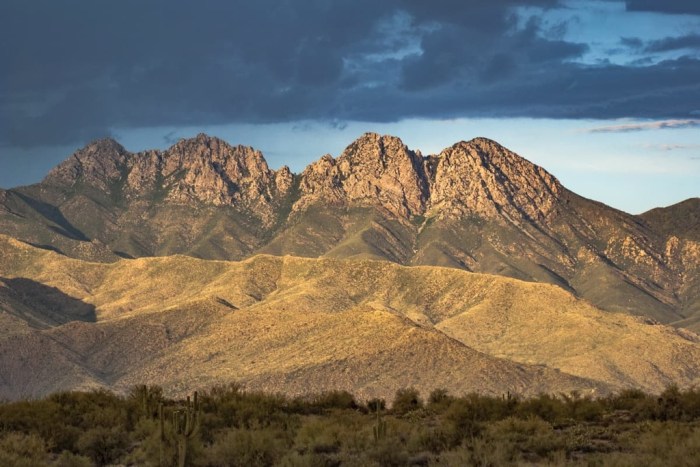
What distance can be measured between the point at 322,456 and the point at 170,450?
4.98 meters

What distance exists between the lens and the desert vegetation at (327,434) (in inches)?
1374

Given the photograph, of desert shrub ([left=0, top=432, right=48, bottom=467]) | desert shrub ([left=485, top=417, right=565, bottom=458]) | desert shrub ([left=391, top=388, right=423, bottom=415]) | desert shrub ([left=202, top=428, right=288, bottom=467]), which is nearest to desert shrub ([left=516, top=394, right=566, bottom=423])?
desert shrub ([left=485, top=417, right=565, bottom=458])

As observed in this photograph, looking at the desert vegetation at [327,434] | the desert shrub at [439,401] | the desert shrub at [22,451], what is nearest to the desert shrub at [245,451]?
the desert vegetation at [327,434]

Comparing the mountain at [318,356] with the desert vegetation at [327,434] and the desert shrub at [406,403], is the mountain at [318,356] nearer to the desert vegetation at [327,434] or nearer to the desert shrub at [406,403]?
the desert shrub at [406,403]

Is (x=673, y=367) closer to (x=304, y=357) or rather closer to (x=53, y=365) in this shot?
(x=304, y=357)

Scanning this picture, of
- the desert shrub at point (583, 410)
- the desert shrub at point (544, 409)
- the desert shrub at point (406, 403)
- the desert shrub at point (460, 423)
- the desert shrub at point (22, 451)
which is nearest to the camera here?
the desert shrub at point (22, 451)

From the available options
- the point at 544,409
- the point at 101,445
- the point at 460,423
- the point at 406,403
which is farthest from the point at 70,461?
the point at 406,403

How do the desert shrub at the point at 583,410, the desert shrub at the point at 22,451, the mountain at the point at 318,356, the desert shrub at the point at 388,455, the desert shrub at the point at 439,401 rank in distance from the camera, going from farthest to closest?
the mountain at the point at 318,356, the desert shrub at the point at 439,401, the desert shrub at the point at 583,410, the desert shrub at the point at 388,455, the desert shrub at the point at 22,451

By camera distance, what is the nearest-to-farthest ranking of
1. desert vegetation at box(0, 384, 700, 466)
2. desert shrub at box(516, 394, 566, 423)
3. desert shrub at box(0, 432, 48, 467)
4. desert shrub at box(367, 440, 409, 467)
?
1. desert shrub at box(0, 432, 48, 467)
2. desert vegetation at box(0, 384, 700, 466)
3. desert shrub at box(367, 440, 409, 467)
4. desert shrub at box(516, 394, 566, 423)

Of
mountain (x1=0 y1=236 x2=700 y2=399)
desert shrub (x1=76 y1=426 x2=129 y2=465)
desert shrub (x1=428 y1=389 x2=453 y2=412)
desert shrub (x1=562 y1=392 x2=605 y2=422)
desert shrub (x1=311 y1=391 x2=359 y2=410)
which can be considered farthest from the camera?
mountain (x1=0 y1=236 x2=700 y2=399)

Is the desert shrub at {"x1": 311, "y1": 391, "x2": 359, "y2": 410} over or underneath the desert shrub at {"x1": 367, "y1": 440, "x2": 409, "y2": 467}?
over

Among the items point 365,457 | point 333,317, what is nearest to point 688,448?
point 365,457

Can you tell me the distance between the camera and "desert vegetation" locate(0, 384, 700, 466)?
115ft

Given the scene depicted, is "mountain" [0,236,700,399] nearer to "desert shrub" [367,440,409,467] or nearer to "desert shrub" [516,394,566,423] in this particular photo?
"desert shrub" [516,394,566,423]
